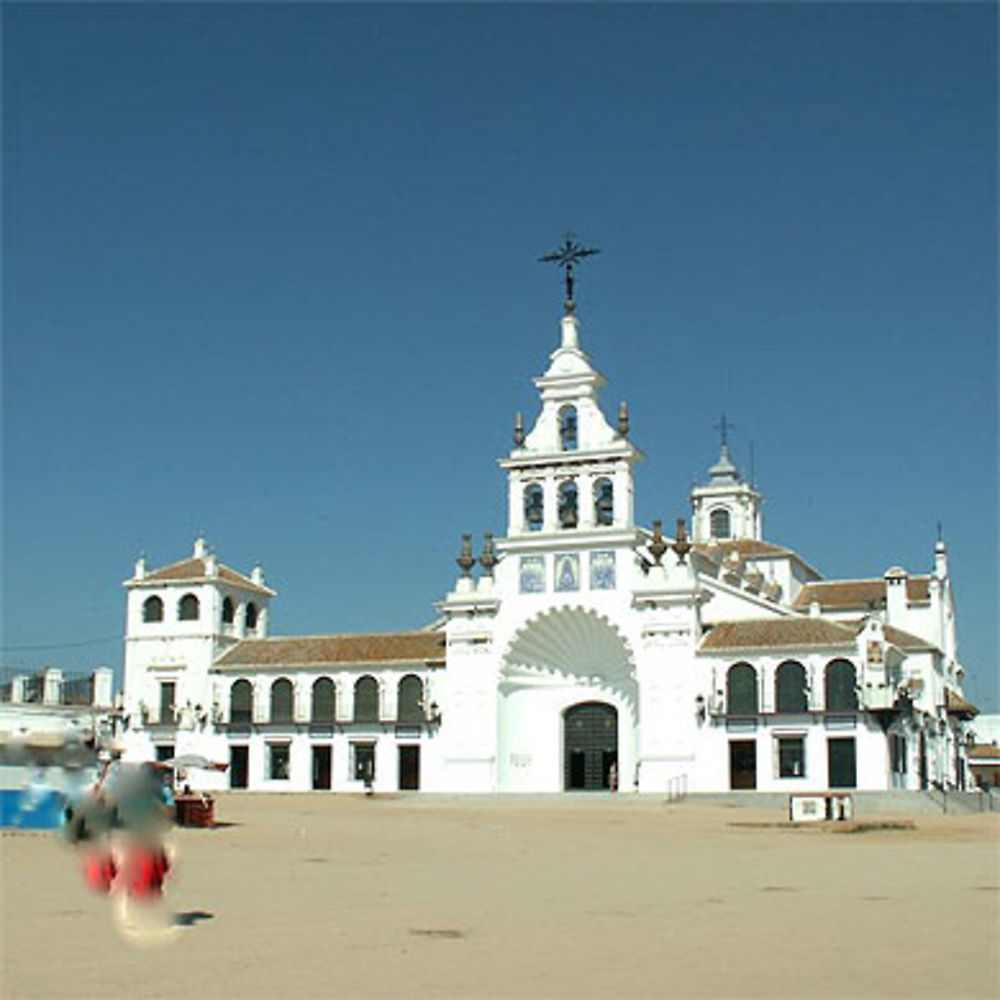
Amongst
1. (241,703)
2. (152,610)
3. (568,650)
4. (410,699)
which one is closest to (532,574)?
(568,650)

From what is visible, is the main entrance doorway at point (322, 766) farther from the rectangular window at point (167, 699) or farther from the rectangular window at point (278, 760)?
the rectangular window at point (167, 699)

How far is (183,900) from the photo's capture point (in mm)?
17625

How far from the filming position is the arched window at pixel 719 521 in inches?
3239

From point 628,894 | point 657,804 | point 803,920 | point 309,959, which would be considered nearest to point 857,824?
point 657,804

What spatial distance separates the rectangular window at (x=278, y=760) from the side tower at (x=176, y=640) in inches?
141

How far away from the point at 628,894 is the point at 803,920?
3449 millimetres

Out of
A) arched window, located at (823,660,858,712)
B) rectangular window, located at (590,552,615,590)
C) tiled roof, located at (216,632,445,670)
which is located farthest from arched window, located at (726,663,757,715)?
tiled roof, located at (216,632,445,670)

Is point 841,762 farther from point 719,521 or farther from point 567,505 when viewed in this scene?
point 719,521

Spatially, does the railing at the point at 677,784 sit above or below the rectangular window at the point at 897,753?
below

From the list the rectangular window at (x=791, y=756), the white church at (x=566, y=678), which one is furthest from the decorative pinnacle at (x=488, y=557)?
the rectangular window at (x=791, y=756)

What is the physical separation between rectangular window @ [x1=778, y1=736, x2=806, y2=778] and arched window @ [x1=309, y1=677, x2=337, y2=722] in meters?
19.5

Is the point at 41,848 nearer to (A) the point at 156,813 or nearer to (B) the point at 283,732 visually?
(A) the point at 156,813

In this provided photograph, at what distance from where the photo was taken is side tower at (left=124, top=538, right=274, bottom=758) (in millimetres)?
66250

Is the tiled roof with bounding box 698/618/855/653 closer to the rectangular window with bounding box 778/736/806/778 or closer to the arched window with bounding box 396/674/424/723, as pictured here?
the rectangular window with bounding box 778/736/806/778
